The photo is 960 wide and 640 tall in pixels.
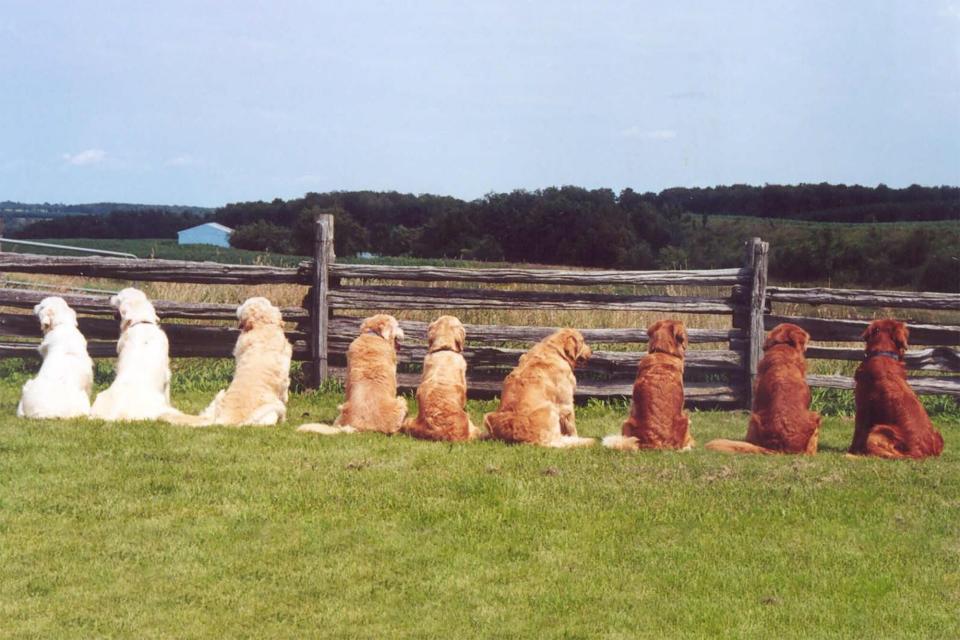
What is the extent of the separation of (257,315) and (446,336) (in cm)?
209

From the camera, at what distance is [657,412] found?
838 cm

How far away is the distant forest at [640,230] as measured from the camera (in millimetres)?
32688

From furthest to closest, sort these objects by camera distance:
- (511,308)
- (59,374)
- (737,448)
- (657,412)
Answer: (511,308), (59,374), (657,412), (737,448)

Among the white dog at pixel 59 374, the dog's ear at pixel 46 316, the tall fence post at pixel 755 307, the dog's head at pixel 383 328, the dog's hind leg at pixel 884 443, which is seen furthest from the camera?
the tall fence post at pixel 755 307

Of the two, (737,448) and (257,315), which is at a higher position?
(257,315)

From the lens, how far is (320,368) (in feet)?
37.2

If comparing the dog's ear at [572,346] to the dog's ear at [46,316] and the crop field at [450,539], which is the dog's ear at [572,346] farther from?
the dog's ear at [46,316]

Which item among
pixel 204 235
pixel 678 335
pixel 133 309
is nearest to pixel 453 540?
pixel 678 335

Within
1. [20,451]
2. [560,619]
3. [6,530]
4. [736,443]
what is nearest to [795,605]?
[560,619]

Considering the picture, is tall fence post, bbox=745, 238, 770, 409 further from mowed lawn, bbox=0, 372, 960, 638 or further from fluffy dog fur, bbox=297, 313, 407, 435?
fluffy dog fur, bbox=297, 313, 407, 435

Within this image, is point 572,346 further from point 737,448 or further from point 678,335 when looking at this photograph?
point 737,448

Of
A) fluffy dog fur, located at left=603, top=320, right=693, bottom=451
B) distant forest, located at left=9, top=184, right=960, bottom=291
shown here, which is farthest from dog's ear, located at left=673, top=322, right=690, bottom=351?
distant forest, located at left=9, top=184, right=960, bottom=291

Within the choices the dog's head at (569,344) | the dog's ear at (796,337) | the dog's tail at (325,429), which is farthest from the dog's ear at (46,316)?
the dog's ear at (796,337)

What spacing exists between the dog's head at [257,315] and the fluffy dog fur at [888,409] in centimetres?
577
